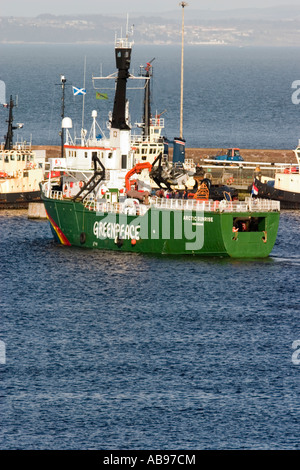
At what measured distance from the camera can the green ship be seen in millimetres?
80812

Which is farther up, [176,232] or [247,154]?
[176,232]

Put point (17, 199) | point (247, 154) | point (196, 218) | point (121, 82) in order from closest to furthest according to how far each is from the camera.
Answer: point (196, 218) < point (121, 82) < point (17, 199) < point (247, 154)

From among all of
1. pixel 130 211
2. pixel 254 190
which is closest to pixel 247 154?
pixel 254 190

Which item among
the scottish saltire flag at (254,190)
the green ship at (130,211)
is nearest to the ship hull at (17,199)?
the green ship at (130,211)

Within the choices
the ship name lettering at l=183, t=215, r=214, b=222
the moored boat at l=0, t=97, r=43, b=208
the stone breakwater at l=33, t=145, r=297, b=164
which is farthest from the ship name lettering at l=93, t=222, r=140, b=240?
the stone breakwater at l=33, t=145, r=297, b=164

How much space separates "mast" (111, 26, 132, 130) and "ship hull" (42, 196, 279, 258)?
348 inches

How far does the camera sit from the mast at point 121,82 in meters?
91.7

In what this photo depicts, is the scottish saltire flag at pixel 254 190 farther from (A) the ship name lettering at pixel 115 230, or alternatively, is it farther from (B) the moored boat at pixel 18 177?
(A) the ship name lettering at pixel 115 230

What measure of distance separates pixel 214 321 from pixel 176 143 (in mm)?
49153

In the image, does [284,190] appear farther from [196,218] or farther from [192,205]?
[196,218]

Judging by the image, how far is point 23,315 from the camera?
6869 centimetres

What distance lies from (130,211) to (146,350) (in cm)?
2264

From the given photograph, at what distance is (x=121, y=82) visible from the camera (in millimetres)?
91625

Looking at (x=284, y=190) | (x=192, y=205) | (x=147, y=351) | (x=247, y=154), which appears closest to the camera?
(x=147, y=351)
